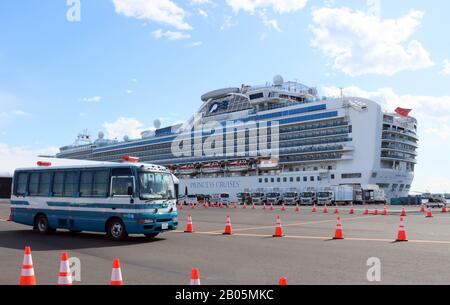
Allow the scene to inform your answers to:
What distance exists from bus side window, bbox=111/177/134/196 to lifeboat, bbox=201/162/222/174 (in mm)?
60695

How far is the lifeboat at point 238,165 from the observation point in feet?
232

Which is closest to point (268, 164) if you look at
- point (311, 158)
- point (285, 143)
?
point (285, 143)

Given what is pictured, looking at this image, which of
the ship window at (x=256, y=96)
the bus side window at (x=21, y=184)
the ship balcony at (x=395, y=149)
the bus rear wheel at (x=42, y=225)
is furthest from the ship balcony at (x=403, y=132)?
the bus rear wheel at (x=42, y=225)

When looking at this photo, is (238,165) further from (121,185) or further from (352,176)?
(121,185)

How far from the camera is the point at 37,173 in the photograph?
16.8 m

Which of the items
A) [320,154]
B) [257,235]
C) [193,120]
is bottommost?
[257,235]

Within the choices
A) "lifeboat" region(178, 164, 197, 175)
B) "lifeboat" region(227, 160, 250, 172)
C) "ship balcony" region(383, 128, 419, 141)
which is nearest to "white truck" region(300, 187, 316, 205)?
"lifeboat" region(227, 160, 250, 172)

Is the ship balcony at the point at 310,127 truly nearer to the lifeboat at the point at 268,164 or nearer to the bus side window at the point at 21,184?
the lifeboat at the point at 268,164

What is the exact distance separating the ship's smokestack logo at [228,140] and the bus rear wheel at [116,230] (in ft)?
180

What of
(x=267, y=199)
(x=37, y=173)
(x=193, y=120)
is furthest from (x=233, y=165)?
(x=37, y=173)

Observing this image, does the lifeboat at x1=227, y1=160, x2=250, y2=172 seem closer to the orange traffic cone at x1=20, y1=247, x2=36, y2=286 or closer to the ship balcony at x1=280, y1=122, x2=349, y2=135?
the ship balcony at x1=280, y1=122, x2=349, y2=135

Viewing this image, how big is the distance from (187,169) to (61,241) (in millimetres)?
66833
